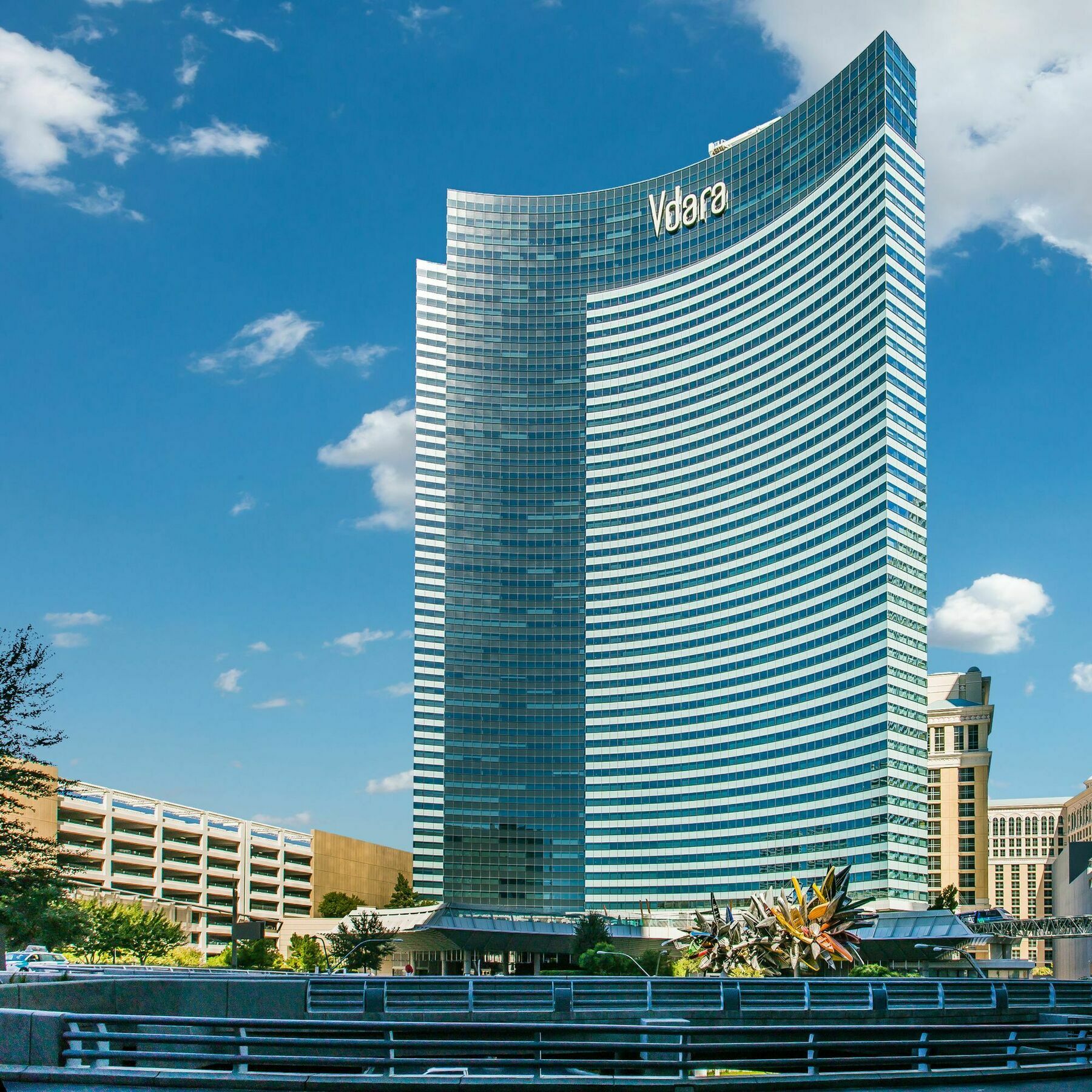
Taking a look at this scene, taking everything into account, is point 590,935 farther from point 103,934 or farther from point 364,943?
point 103,934

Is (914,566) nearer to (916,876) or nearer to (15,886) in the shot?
(916,876)

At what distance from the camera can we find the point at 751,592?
632ft

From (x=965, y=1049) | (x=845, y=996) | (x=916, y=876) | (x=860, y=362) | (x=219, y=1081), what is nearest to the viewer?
(x=219, y=1081)

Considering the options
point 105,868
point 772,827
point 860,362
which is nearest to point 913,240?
point 860,362

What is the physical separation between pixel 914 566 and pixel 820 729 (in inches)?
1029

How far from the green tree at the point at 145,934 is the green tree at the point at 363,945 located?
31.2 metres

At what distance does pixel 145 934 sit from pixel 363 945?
140 ft

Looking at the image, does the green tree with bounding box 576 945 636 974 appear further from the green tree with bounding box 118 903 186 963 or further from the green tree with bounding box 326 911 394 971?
the green tree with bounding box 118 903 186 963

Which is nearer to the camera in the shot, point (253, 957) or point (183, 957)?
point (253, 957)

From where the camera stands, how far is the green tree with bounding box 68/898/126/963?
348ft

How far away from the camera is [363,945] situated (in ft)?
512

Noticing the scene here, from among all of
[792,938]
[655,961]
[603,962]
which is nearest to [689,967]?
[792,938]

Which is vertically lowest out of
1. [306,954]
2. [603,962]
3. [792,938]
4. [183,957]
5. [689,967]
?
[306,954]

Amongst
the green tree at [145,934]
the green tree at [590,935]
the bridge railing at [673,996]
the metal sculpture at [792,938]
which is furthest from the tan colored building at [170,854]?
the bridge railing at [673,996]
